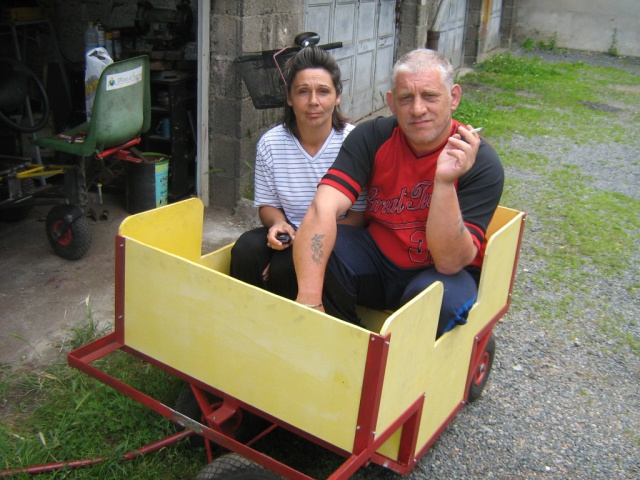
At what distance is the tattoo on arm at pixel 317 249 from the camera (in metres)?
2.71

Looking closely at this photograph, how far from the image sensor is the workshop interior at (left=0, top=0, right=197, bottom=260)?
465cm

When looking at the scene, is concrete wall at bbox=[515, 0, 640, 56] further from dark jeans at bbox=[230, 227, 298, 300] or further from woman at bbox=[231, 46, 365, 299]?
dark jeans at bbox=[230, 227, 298, 300]

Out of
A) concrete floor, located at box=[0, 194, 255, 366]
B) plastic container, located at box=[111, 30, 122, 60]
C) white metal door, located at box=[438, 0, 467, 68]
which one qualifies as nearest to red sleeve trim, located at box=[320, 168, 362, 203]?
concrete floor, located at box=[0, 194, 255, 366]

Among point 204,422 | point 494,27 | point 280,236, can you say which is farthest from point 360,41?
point 494,27

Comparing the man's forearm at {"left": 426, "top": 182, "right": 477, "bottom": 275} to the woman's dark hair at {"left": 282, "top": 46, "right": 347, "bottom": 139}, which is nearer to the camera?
the man's forearm at {"left": 426, "top": 182, "right": 477, "bottom": 275}

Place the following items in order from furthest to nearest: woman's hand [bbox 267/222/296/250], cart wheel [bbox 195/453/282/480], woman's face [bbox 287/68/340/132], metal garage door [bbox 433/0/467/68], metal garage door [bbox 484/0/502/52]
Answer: metal garage door [bbox 484/0/502/52], metal garage door [bbox 433/0/467/68], woman's face [bbox 287/68/340/132], woman's hand [bbox 267/222/296/250], cart wheel [bbox 195/453/282/480]

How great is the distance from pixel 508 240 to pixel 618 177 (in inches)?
192

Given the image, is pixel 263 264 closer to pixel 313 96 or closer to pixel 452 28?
pixel 313 96

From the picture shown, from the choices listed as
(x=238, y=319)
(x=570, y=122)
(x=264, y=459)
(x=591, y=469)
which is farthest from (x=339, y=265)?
(x=570, y=122)

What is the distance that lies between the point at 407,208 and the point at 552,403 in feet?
4.72

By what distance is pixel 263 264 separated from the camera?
306 cm

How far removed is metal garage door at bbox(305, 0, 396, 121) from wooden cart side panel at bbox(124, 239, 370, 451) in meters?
4.22

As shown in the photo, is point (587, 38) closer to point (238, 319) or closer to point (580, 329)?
point (580, 329)

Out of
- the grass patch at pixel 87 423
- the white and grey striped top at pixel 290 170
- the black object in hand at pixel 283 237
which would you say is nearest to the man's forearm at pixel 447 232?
the black object in hand at pixel 283 237
